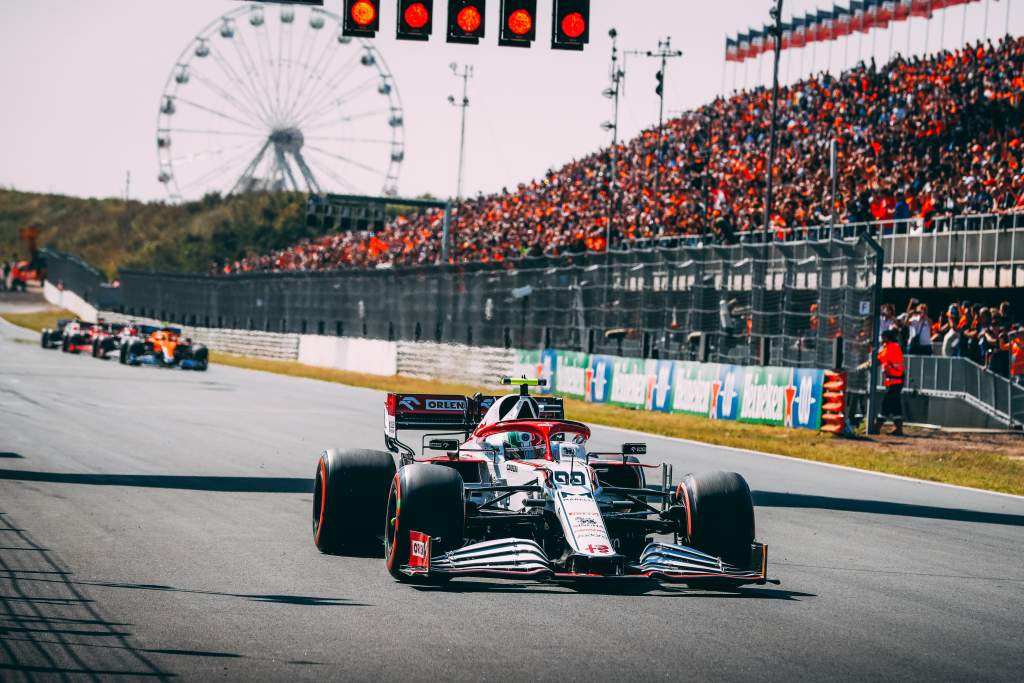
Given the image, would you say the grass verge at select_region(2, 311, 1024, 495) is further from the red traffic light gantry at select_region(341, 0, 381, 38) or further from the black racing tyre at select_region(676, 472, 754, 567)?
the red traffic light gantry at select_region(341, 0, 381, 38)

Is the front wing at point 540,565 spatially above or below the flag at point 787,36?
below

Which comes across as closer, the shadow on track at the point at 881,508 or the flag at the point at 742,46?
the shadow on track at the point at 881,508

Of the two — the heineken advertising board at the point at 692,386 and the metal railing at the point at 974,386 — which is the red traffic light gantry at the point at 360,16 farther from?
the metal railing at the point at 974,386

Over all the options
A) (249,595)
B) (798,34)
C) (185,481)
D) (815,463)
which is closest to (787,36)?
(798,34)

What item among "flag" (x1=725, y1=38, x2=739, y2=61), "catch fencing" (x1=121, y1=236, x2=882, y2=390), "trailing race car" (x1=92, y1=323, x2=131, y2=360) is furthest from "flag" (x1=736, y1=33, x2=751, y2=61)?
"trailing race car" (x1=92, y1=323, x2=131, y2=360)

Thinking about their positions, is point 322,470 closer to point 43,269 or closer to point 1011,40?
point 1011,40

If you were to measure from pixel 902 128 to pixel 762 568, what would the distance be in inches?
1111

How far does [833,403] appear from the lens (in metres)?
22.5

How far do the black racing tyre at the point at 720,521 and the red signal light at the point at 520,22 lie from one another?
6487mm

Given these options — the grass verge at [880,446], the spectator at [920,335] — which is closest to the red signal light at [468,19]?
the grass verge at [880,446]

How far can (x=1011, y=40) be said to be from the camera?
36406 mm

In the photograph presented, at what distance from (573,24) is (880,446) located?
33.2ft

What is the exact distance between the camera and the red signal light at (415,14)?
1380 centimetres

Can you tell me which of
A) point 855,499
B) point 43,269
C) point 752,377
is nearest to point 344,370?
point 752,377
